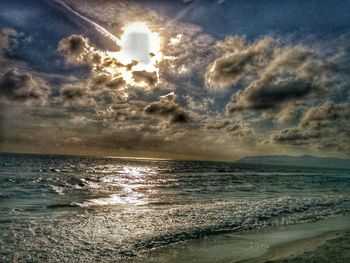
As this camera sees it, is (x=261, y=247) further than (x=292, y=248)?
Yes

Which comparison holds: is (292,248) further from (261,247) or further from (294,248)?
(261,247)

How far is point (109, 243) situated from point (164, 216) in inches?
207

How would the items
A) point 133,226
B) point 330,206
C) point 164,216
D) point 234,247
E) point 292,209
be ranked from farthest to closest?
point 330,206, point 292,209, point 164,216, point 133,226, point 234,247

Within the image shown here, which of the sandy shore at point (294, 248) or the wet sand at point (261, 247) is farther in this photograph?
the wet sand at point (261, 247)

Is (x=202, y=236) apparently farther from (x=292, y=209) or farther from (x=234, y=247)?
(x=292, y=209)

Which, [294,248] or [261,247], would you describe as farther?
[261,247]

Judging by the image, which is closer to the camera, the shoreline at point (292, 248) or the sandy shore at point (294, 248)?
the sandy shore at point (294, 248)

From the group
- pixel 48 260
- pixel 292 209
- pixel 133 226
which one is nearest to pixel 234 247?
pixel 133 226

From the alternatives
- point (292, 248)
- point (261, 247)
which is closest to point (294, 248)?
point (292, 248)

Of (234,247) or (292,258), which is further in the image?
(234,247)

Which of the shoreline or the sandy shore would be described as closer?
the sandy shore

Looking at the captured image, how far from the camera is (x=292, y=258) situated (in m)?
8.29

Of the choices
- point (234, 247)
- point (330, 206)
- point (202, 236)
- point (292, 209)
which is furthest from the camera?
point (330, 206)

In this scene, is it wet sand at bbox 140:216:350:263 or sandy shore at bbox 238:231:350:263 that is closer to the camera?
sandy shore at bbox 238:231:350:263
